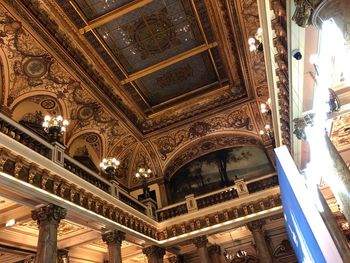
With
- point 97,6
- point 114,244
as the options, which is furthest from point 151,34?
point 114,244

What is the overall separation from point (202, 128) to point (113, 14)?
22.8 feet

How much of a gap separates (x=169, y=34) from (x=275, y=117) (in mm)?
5076

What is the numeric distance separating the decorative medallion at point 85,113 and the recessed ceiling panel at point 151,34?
2139 mm

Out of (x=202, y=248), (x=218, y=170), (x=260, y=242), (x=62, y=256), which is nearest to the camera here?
(x=62, y=256)

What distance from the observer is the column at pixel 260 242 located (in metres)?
11.4

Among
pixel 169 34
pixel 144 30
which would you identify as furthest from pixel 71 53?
pixel 169 34

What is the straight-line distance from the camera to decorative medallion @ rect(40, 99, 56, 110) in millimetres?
10830

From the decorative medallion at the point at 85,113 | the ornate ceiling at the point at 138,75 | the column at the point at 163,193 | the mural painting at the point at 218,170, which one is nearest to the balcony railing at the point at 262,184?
the mural painting at the point at 218,170

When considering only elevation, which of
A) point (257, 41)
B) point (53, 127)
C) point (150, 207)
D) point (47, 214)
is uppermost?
point (53, 127)

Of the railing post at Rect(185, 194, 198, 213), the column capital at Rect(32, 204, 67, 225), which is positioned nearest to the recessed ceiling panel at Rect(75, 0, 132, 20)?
the column capital at Rect(32, 204, 67, 225)

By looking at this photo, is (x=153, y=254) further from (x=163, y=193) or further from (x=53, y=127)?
(x=53, y=127)

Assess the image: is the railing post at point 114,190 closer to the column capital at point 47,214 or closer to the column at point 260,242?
the column capital at point 47,214

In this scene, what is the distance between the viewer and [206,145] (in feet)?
50.4

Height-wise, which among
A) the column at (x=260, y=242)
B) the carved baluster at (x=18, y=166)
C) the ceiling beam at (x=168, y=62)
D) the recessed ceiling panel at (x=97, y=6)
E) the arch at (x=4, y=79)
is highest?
the recessed ceiling panel at (x=97, y=6)
